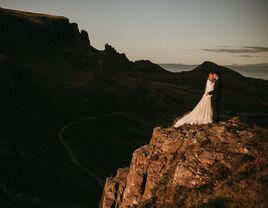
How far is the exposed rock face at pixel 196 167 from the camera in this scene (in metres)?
20.4

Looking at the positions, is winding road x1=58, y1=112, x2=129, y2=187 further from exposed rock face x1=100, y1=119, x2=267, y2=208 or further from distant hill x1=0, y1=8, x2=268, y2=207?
A: exposed rock face x1=100, y1=119, x2=267, y2=208

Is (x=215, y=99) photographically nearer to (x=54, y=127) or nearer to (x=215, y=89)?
(x=215, y=89)

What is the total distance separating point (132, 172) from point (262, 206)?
12.4 m

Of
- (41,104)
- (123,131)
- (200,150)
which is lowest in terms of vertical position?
→ (123,131)

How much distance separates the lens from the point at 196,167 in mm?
22688

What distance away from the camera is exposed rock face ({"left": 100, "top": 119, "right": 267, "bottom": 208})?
20391 millimetres

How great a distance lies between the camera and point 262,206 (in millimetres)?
17938

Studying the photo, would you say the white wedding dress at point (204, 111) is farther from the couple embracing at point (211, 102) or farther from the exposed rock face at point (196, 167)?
the exposed rock face at point (196, 167)

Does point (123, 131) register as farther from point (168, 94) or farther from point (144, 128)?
point (168, 94)

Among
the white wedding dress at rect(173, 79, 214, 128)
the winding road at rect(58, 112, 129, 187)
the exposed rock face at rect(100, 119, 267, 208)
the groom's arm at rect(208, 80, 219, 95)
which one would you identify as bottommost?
the winding road at rect(58, 112, 129, 187)

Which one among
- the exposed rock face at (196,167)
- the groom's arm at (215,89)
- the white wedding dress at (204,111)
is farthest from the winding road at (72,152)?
the groom's arm at (215,89)

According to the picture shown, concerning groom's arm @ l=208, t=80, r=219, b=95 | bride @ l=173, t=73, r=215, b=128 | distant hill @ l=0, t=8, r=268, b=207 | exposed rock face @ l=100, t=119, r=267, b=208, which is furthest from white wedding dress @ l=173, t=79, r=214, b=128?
distant hill @ l=0, t=8, r=268, b=207

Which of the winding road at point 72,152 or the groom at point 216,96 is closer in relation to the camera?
the groom at point 216,96

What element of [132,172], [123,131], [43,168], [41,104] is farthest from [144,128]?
[132,172]
